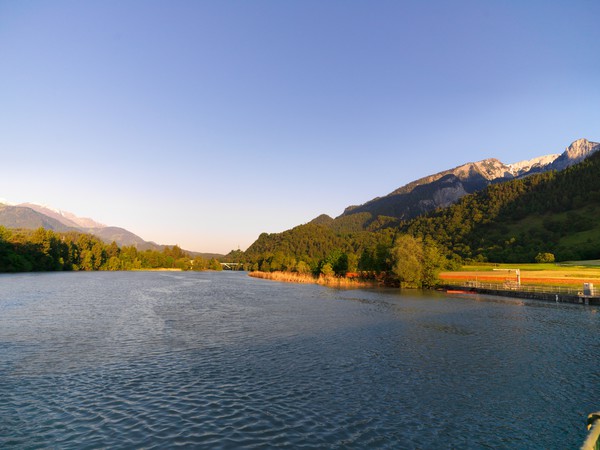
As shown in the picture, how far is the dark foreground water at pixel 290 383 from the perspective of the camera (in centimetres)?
1617

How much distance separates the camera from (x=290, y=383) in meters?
23.0

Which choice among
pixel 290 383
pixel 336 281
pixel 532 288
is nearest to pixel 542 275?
pixel 532 288

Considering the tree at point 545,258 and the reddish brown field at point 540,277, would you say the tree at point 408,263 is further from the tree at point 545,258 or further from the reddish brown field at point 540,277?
the tree at point 545,258

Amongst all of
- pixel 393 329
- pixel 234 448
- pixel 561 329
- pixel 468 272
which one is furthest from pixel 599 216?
pixel 234 448

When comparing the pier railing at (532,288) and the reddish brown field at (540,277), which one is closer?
the pier railing at (532,288)

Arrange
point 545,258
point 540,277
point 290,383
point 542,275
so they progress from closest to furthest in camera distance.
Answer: point 290,383, point 540,277, point 542,275, point 545,258

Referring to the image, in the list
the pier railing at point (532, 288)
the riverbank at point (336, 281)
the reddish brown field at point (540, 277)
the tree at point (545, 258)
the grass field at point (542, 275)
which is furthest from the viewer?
the tree at point (545, 258)

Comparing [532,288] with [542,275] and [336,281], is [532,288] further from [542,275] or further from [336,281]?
[336,281]

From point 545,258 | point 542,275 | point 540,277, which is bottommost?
point 540,277

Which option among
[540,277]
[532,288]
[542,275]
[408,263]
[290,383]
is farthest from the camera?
[408,263]

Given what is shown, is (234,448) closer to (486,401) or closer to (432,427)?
(432,427)

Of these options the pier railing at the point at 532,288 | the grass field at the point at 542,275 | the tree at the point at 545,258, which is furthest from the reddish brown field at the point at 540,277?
the tree at the point at 545,258

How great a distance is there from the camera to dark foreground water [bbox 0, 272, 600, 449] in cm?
1617

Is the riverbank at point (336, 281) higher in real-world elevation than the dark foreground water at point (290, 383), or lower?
higher
